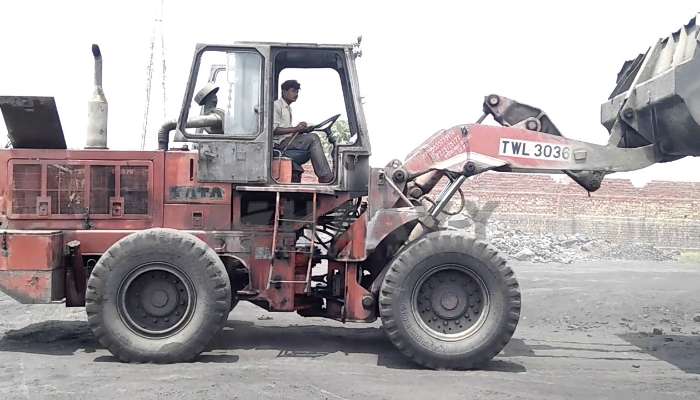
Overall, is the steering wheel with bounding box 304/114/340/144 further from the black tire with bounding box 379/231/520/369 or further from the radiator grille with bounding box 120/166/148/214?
the radiator grille with bounding box 120/166/148/214

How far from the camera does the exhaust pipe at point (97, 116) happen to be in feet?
23.4

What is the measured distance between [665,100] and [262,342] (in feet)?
14.6

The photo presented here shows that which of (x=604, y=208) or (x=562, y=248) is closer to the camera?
(x=562, y=248)

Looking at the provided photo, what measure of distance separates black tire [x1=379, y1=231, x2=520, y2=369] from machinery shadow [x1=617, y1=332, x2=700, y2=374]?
1737mm

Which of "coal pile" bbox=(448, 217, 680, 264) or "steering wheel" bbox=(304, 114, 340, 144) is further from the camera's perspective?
"coal pile" bbox=(448, 217, 680, 264)

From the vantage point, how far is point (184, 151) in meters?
6.94

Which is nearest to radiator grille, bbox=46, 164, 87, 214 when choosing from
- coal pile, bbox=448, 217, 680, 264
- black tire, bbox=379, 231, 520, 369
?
black tire, bbox=379, 231, 520, 369

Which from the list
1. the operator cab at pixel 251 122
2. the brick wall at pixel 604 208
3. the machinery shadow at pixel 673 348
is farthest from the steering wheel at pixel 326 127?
the brick wall at pixel 604 208

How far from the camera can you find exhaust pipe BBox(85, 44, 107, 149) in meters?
7.12

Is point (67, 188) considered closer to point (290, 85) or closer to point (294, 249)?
point (294, 249)

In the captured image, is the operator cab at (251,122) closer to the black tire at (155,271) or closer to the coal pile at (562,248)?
the black tire at (155,271)

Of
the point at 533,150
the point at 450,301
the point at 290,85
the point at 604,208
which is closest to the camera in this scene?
the point at 450,301

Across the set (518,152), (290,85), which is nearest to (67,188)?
(290,85)

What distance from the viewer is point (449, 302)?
22.0 feet
